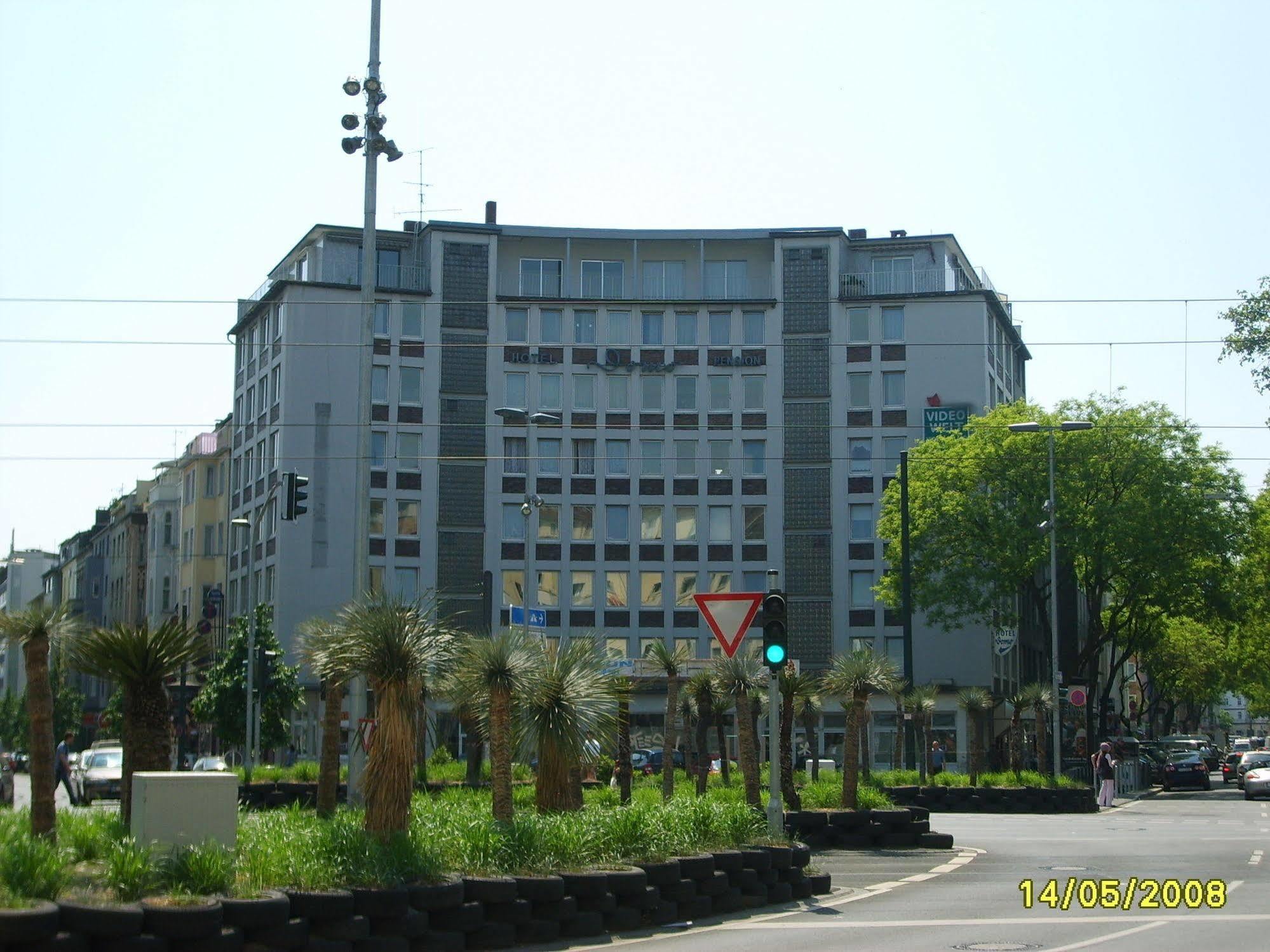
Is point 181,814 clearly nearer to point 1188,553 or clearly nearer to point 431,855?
point 431,855

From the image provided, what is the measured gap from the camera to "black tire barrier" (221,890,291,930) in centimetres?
1082

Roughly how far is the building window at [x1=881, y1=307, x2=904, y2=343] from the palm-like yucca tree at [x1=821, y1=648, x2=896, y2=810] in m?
45.0

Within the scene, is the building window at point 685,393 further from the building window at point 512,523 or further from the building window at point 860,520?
the building window at point 512,523

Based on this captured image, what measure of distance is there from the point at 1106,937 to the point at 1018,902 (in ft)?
10.2

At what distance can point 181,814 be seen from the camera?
39.8 ft

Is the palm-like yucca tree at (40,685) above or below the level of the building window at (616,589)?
below

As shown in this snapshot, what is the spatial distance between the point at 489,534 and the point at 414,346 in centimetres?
882

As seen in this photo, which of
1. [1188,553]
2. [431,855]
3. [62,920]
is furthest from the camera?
[1188,553]

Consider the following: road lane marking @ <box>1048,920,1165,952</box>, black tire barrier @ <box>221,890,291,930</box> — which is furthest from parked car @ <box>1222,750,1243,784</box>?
black tire barrier @ <box>221,890,291,930</box>

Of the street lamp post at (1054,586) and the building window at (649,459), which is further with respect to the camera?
the building window at (649,459)

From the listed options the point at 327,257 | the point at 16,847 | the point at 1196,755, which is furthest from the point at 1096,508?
the point at 16,847

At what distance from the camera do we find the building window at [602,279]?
71.2 metres

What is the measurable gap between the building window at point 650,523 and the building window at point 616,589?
6.31 feet
